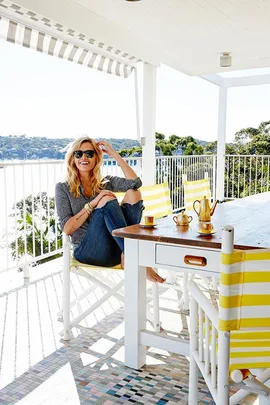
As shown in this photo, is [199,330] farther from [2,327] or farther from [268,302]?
[2,327]

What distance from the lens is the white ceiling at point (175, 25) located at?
12.6 ft

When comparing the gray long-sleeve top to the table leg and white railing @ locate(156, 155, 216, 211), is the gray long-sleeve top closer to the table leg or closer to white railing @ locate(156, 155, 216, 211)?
the table leg

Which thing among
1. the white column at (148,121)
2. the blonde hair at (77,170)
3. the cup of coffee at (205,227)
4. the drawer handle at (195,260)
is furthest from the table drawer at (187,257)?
the white column at (148,121)

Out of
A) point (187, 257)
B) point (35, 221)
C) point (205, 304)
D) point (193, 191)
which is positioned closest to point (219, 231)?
point (187, 257)

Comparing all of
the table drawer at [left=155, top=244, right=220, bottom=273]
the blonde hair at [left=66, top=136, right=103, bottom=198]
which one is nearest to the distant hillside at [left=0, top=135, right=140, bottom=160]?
the blonde hair at [left=66, top=136, right=103, bottom=198]

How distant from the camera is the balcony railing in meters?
4.35

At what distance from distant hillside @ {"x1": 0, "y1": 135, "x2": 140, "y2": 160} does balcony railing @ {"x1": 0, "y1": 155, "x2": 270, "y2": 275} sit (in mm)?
343

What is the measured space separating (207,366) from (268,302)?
0.49m

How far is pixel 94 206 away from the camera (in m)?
3.09

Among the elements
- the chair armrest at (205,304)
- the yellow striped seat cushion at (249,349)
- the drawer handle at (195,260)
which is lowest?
the yellow striped seat cushion at (249,349)

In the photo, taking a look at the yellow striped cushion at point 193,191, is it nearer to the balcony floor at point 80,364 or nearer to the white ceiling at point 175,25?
the balcony floor at point 80,364

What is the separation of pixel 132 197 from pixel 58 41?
6.38 ft

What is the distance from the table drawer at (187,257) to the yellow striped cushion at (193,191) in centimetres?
170

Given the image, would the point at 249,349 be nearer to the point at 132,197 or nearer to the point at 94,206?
the point at 94,206
